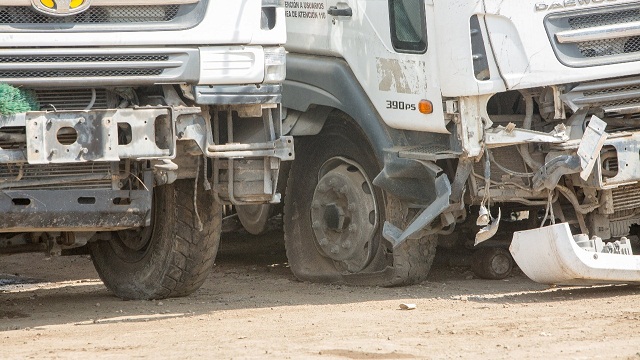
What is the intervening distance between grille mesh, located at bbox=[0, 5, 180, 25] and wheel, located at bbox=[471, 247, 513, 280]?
3.22 m

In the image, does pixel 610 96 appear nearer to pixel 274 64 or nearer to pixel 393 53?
pixel 393 53

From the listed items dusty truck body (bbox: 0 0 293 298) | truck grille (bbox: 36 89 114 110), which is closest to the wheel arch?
dusty truck body (bbox: 0 0 293 298)

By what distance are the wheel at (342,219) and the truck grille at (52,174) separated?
2.24 meters

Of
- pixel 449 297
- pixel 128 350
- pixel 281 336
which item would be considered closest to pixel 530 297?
pixel 449 297

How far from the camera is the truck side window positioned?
30.7 ft

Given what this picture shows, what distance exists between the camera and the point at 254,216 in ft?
37.3

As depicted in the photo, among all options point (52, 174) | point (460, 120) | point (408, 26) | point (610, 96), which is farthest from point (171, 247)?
point (610, 96)

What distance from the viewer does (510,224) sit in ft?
35.0

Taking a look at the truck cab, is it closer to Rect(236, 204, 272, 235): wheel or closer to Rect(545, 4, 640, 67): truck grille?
Rect(545, 4, 640, 67): truck grille

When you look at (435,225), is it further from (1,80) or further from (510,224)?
(1,80)

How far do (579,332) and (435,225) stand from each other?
2.18 metres

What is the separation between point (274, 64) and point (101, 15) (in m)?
1.10

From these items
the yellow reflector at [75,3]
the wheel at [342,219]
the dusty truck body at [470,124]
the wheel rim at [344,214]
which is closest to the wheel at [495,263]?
the dusty truck body at [470,124]

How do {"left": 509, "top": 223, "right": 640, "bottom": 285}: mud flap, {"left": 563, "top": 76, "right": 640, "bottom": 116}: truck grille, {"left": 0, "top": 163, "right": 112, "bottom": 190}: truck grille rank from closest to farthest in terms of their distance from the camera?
{"left": 0, "top": 163, "right": 112, "bottom": 190}: truck grille → {"left": 509, "top": 223, "right": 640, "bottom": 285}: mud flap → {"left": 563, "top": 76, "right": 640, "bottom": 116}: truck grille
